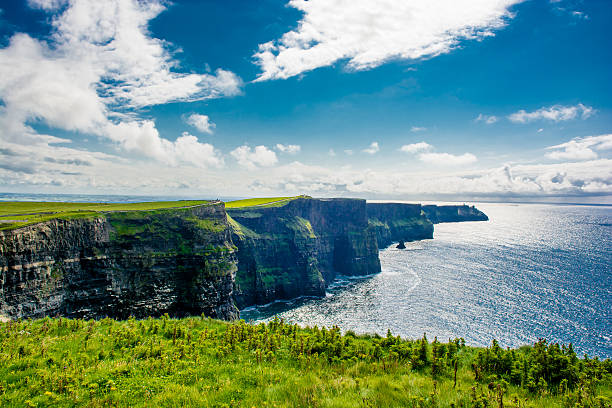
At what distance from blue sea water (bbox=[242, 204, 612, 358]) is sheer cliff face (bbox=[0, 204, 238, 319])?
2766 centimetres

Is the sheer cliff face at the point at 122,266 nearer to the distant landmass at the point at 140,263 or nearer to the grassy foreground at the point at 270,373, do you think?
the distant landmass at the point at 140,263

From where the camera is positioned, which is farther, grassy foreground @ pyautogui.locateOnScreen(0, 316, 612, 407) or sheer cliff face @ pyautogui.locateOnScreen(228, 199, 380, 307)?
sheer cliff face @ pyautogui.locateOnScreen(228, 199, 380, 307)

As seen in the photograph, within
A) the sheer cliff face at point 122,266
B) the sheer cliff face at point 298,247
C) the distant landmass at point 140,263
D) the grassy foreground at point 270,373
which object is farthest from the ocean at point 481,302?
the grassy foreground at point 270,373

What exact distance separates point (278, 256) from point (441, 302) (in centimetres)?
6391

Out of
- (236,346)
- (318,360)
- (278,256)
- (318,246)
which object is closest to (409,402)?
(318,360)

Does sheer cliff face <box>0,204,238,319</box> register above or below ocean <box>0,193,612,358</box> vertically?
above

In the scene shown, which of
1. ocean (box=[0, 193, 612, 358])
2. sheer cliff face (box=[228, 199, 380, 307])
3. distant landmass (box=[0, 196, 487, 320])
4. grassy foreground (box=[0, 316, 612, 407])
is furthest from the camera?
sheer cliff face (box=[228, 199, 380, 307])

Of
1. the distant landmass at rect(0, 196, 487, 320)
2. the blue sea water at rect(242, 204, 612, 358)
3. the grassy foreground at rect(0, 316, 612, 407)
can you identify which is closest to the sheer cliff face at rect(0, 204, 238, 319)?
the distant landmass at rect(0, 196, 487, 320)

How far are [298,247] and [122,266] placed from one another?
234ft

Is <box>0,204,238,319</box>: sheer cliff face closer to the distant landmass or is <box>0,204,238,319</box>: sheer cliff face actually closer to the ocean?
the distant landmass

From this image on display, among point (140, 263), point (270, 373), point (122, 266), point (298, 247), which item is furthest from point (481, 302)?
point (122, 266)

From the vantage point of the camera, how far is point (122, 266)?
57.9 metres

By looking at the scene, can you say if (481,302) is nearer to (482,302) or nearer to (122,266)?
(482,302)

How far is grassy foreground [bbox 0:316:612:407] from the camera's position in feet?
27.3
